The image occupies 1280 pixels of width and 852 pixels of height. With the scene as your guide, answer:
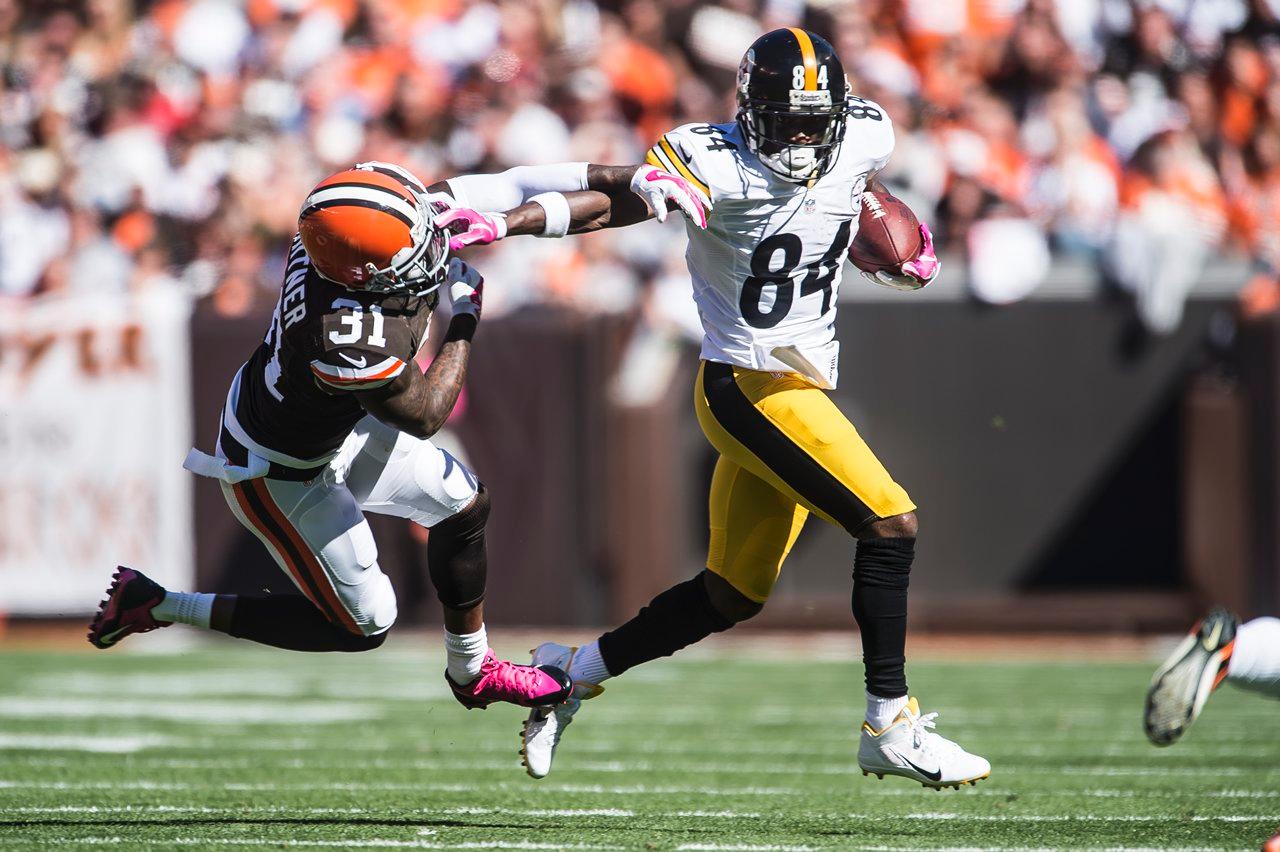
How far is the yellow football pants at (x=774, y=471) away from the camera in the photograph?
13.8ft

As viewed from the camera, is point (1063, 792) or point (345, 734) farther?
point (345, 734)

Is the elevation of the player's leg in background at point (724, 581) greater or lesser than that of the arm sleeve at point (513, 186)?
lesser

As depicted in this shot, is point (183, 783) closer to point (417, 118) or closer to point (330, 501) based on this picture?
point (330, 501)

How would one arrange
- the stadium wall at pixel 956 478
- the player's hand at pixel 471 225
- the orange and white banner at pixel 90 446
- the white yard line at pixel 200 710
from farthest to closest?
the orange and white banner at pixel 90 446, the stadium wall at pixel 956 478, the white yard line at pixel 200 710, the player's hand at pixel 471 225

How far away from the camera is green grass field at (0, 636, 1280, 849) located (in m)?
4.09

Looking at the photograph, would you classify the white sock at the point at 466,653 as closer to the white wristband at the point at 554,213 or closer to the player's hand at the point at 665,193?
the white wristband at the point at 554,213

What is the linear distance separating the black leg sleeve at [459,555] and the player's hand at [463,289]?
527 millimetres

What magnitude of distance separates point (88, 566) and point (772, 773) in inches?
188

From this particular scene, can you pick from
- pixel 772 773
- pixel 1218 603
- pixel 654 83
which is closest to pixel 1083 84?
pixel 654 83

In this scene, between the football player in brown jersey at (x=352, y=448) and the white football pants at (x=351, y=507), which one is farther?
the white football pants at (x=351, y=507)

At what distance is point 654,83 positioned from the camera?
954cm

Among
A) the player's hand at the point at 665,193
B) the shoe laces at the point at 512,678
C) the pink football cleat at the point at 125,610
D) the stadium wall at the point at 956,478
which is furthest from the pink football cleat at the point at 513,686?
the stadium wall at the point at 956,478

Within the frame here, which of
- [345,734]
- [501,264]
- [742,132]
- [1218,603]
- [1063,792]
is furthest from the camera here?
[501,264]

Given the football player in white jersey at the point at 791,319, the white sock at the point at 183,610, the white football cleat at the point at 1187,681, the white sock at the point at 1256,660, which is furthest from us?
the white sock at the point at 183,610
